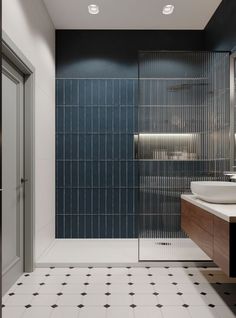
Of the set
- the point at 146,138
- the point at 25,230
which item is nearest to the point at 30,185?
the point at 25,230

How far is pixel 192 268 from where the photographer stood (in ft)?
9.68

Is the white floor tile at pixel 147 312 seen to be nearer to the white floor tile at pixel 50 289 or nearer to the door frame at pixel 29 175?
the white floor tile at pixel 50 289

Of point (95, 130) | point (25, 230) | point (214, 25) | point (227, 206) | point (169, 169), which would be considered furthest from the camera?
point (95, 130)

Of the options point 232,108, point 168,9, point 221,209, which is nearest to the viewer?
point 221,209

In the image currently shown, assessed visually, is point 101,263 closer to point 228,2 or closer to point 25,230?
point 25,230

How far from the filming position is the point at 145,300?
2.29m

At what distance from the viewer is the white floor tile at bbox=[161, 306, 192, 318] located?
207 cm

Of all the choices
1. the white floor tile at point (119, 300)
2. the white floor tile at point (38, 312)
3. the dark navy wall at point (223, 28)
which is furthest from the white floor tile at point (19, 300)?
the dark navy wall at point (223, 28)

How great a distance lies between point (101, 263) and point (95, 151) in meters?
1.55

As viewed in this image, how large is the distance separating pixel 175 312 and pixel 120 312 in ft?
1.36

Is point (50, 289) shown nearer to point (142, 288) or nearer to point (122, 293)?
point (122, 293)

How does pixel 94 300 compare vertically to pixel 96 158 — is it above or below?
below

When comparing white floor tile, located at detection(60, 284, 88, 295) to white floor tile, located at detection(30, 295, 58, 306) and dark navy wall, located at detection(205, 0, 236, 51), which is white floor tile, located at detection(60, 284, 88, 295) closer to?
white floor tile, located at detection(30, 295, 58, 306)

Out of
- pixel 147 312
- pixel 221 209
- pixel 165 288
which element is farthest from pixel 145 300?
pixel 221 209
